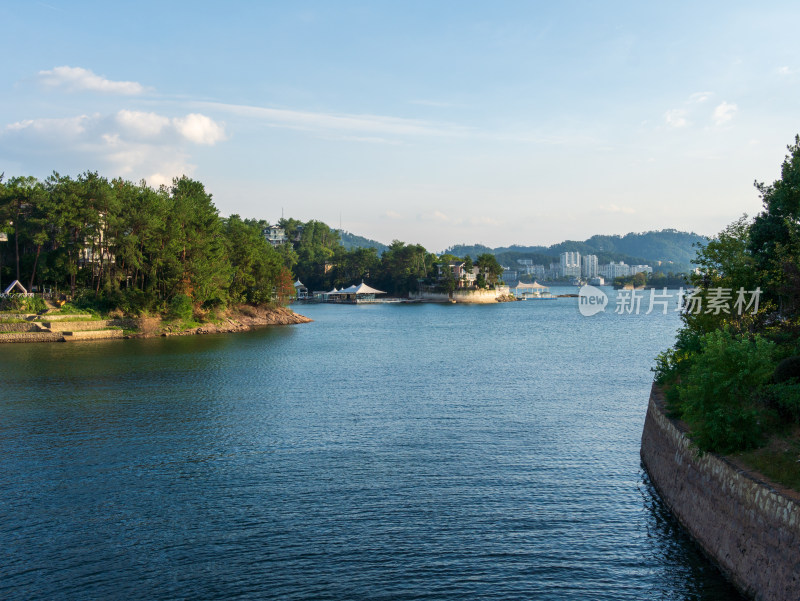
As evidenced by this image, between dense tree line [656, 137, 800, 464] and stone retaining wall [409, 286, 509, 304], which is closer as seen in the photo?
dense tree line [656, 137, 800, 464]

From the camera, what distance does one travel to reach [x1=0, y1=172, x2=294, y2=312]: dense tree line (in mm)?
65375

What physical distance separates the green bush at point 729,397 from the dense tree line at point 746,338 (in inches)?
1.0

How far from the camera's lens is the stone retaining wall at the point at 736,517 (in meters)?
11.9

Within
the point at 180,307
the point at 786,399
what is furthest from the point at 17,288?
the point at 786,399

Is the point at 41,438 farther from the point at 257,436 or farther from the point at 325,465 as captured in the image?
the point at 325,465

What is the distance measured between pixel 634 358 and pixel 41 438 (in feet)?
140

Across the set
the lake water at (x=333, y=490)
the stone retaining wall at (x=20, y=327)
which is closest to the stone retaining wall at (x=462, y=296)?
the stone retaining wall at (x=20, y=327)

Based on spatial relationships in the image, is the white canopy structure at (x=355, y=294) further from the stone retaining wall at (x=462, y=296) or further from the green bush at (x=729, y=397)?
the green bush at (x=729, y=397)

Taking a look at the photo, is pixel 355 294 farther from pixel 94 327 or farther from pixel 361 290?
pixel 94 327

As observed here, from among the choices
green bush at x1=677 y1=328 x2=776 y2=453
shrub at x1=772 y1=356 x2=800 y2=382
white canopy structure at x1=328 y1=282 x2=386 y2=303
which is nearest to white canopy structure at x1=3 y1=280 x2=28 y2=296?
green bush at x1=677 y1=328 x2=776 y2=453

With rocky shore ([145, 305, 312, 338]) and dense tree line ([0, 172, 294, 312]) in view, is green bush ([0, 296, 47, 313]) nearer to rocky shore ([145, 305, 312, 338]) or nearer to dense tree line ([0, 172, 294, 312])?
dense tree line ([0, 172, 294, 312])

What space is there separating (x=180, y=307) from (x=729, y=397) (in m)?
65.2

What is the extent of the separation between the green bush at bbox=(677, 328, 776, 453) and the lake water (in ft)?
10.0

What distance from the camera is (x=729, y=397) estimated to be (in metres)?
16.2
